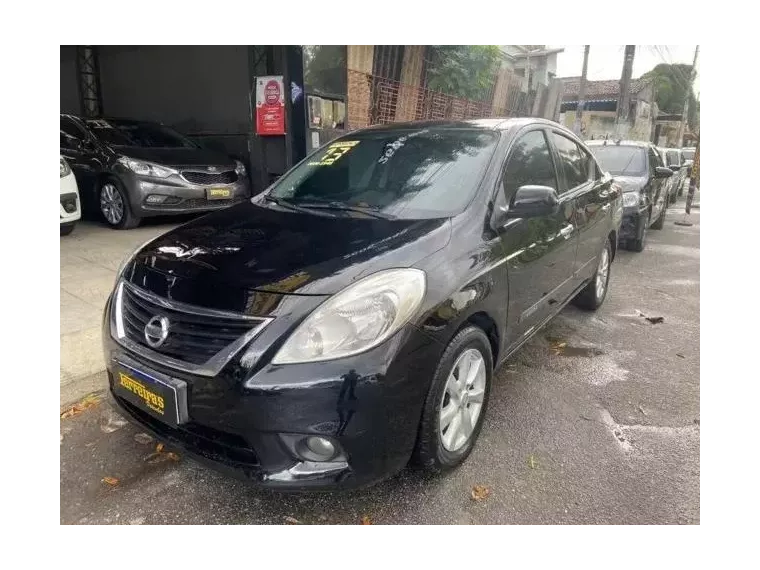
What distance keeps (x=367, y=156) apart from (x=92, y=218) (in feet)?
20.1

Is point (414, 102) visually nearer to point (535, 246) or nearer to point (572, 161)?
point (572, 161)

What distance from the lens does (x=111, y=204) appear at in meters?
7.11

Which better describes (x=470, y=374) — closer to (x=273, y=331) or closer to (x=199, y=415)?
(x=273, y=331)

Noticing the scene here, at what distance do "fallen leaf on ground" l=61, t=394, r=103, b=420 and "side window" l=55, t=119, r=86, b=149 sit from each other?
Result: 574 centimetres

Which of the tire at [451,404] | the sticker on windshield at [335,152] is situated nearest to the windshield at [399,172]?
the sticker on windshield at [335,152]

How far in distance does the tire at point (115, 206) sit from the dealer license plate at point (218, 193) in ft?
3.15

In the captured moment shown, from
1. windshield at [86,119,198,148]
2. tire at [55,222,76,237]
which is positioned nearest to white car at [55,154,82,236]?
tire at [55,222,76,237]

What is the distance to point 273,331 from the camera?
1929mm

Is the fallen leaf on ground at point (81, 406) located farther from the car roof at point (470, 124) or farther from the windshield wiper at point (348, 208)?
the car roof at point (470, 124)

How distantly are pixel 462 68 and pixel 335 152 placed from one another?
9.67 m

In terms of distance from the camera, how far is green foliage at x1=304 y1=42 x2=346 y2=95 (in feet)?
26.9

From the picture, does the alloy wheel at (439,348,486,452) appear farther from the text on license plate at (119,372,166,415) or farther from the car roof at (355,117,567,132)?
the car roof at (355,117,567,132)

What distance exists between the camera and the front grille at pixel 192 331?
1964 millimetres

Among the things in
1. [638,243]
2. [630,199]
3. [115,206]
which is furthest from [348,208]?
[638,243]
